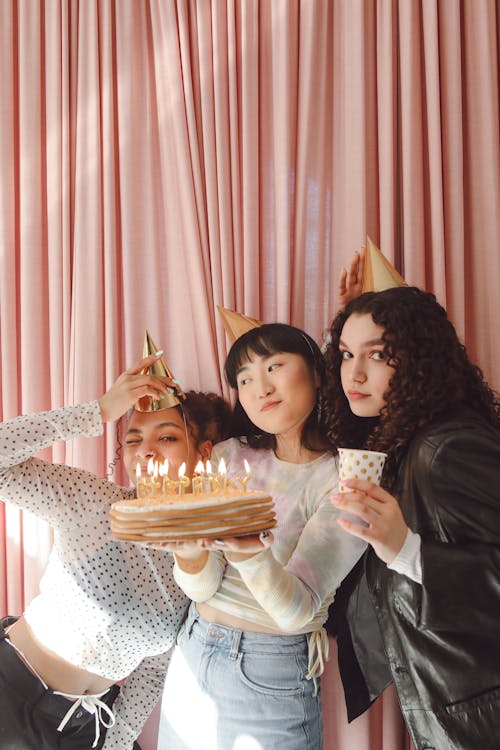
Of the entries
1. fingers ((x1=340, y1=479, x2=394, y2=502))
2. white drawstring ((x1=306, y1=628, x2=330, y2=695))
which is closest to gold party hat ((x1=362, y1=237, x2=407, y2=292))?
fingers ((x1=340, y1=479, x2=394, y2=502))

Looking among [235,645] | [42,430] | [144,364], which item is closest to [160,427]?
[144,364]

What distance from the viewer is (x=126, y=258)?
208cm

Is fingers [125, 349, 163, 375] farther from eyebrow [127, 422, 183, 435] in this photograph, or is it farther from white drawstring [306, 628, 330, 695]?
white drawstring [306, 628, 330, 695]

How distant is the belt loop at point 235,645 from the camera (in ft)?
4.68

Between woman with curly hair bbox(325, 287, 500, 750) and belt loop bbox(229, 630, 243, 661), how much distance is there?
0.31m

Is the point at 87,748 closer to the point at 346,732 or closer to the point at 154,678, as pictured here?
the point at 154,678

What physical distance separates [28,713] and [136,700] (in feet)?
0.98

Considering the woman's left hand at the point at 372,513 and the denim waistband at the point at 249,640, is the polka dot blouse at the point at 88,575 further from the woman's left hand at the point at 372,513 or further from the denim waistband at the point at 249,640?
the woman's left hand at the point at 372,513

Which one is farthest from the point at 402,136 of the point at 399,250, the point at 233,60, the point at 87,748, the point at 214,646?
the point at 87,748

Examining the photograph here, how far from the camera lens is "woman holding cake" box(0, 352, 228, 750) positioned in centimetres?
157

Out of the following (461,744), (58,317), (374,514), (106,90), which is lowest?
(461,744)

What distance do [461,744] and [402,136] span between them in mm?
1467

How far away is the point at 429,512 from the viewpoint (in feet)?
3.97

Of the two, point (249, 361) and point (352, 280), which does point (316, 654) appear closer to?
point (249, 361)
